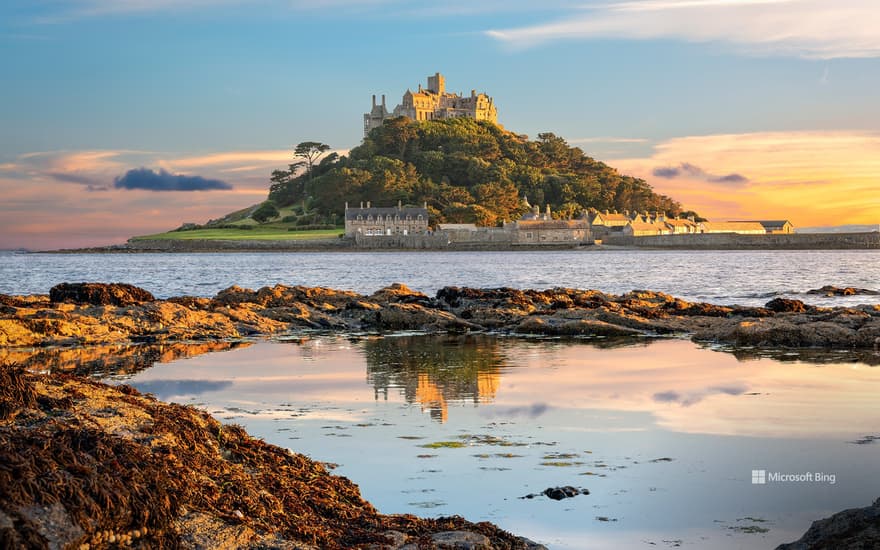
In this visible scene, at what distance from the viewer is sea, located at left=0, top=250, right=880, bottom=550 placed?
19.3 ft

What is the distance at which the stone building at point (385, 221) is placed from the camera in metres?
157

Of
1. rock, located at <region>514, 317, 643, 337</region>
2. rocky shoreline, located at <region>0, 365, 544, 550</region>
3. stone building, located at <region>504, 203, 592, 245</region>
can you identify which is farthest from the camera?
stone building, located at <region>504, 203, 592, 245</region>

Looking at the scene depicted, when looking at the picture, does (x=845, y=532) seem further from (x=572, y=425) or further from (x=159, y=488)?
(x=572, y=425)

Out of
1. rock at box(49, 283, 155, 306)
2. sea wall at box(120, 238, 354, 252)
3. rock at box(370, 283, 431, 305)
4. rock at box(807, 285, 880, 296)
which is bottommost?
rock at box(807, 285, 880, 296)

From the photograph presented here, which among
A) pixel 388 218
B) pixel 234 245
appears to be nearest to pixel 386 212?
pixel 388 218

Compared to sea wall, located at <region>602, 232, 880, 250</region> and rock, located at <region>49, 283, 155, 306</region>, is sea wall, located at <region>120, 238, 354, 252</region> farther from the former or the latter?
rock, located at <region>49, 283, 155, 306</region>

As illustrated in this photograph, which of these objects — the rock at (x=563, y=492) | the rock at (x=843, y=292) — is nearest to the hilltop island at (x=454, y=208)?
the rock at (x=843, y=292)

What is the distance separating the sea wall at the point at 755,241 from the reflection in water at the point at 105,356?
466ft

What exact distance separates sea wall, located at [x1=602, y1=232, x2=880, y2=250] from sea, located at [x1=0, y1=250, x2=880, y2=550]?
465ft

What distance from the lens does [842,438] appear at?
307 inches

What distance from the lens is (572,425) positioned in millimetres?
8531

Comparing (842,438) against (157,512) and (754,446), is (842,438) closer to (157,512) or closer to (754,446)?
(754,446)

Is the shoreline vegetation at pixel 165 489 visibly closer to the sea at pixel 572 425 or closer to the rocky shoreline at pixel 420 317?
the sea at pixel 572 425

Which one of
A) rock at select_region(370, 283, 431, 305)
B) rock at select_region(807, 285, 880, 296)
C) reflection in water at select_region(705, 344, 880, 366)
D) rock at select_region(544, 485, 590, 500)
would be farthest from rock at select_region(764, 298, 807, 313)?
rock at select_region(544, 485, 590, 500)
